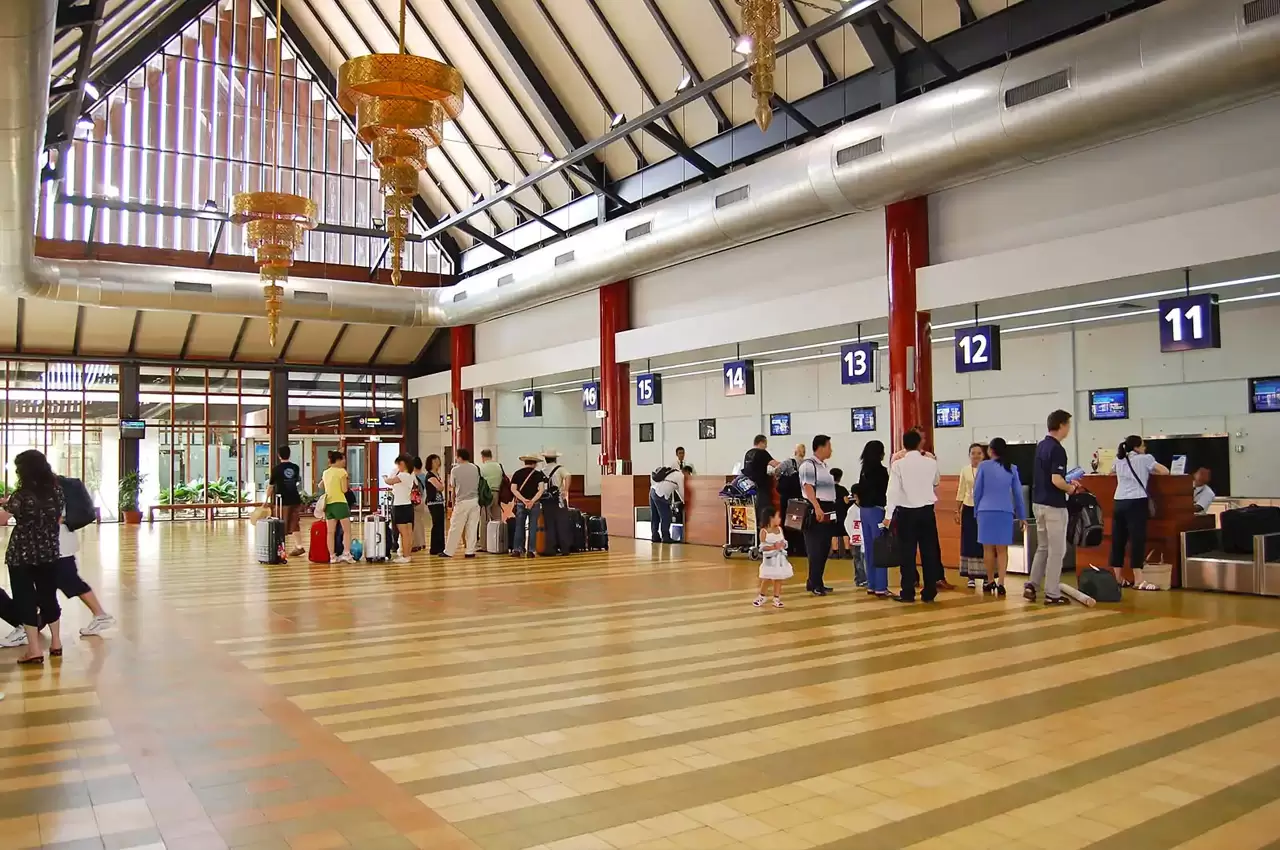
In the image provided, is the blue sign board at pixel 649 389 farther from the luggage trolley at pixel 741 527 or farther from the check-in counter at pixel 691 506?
the luggage trolley at pixel 741 527

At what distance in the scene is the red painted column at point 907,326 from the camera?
11984mm

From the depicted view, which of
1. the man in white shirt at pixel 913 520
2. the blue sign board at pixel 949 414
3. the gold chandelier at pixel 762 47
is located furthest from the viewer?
the blue sign board at pixel 949 414

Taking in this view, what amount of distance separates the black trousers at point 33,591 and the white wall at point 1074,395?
46.3 ft

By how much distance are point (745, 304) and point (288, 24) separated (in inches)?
546

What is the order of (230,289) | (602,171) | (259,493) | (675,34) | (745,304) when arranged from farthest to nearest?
(259,493) → (230,289) → (602,171) → (745,304) → (675,34)

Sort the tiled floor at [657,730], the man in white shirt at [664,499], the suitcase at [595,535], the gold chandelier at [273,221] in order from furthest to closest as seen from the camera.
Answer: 1. the man in white shirt at [664,499]
2. the suitcase at [595,535]
3. the gold chandelier at [273,221]
4. the tiled floor at [657,730]

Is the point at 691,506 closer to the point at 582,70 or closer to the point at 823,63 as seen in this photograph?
the point at 823,63

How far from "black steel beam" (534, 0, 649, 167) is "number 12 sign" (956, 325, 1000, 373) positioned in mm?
7358

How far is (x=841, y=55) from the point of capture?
13.1 meters

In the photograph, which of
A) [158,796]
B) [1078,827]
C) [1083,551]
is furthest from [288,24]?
[1078,827]

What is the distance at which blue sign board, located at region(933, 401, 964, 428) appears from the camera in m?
17.8

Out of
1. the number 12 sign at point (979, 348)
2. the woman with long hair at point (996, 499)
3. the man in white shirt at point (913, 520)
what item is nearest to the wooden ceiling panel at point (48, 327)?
the number 12 sign at point (979, 348)

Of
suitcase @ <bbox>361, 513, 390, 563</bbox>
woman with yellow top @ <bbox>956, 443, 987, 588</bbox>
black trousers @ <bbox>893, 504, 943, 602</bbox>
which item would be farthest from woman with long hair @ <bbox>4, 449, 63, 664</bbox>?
woman with yellow top @ <bbox>956, 443, 987, 588</bbox>

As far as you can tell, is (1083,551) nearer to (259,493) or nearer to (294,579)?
(294,579)
